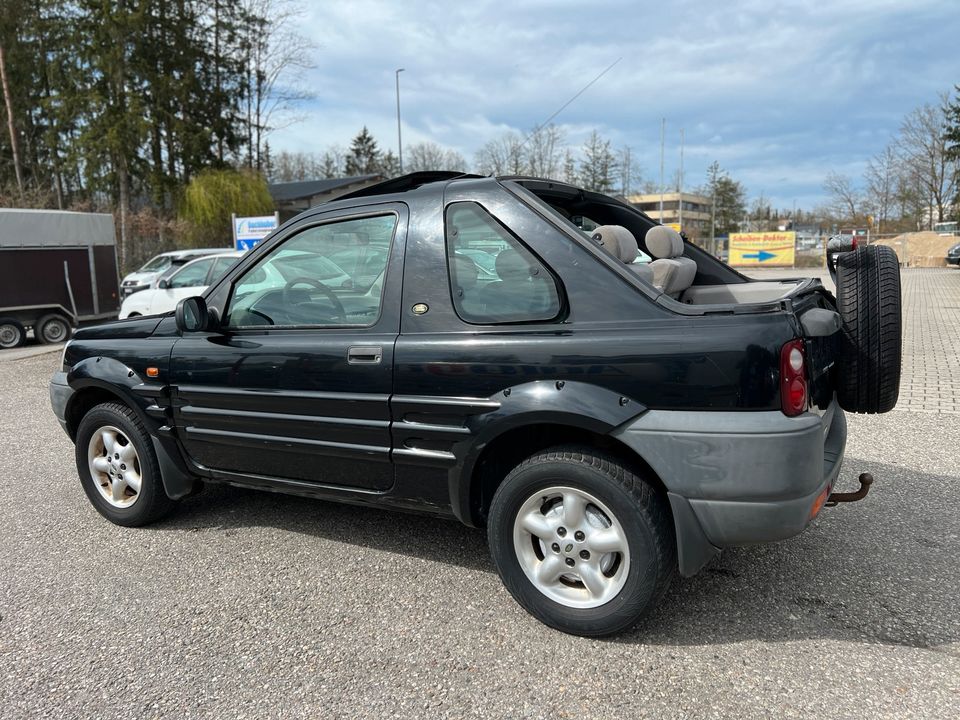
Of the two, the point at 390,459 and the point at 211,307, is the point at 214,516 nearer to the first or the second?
the point at 211,307

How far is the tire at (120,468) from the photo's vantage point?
3805 millimetres

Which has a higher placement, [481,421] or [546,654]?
[481,421]

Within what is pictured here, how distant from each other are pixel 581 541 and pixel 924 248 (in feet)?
132

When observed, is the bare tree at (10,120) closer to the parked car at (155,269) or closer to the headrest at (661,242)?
the parked car at (155,269)

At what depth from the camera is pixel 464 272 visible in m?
2.92

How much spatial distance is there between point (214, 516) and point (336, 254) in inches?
75.0

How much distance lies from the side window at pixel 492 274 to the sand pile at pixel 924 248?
37292 millimetres

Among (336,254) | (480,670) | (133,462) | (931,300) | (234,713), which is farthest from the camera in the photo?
(931,300)

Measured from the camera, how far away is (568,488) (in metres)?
2.61

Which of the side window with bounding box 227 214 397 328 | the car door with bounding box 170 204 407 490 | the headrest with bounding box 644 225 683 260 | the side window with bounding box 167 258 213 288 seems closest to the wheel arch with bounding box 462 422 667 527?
the car door with bounding box 170 204 407 490

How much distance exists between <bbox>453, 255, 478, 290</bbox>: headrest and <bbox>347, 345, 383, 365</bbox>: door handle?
45 centimetres

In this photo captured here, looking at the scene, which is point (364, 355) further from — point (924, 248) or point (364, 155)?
point (364, 155)

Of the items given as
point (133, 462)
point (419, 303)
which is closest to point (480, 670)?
point (419, 303)

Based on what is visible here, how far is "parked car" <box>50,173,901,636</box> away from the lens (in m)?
2.39
